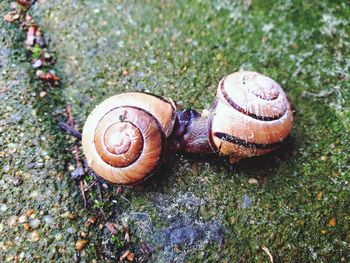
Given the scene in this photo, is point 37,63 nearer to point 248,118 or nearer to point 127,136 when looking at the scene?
point 127,136

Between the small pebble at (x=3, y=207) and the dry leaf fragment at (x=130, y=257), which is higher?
the small pebble at (x=3, y=207)

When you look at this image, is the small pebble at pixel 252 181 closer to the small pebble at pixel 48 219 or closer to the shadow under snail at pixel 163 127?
the shadow under snail at pixel 163 127

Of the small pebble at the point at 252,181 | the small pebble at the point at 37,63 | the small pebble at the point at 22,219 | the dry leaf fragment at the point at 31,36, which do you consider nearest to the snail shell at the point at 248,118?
the small pebble at the point at 252,181

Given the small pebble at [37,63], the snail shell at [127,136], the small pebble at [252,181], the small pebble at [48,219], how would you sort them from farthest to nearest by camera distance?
the small pebble at [37,63], the small pebble at [252,181], the small pebble at [48,219], the snail shell at [127,136]

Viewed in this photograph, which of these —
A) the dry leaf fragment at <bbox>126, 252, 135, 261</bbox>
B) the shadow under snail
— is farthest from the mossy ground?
the shadow under snail

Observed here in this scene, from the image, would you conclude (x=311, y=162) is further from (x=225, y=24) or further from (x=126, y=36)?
(x=126, y=36)

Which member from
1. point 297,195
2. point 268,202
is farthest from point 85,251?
point 297,195
